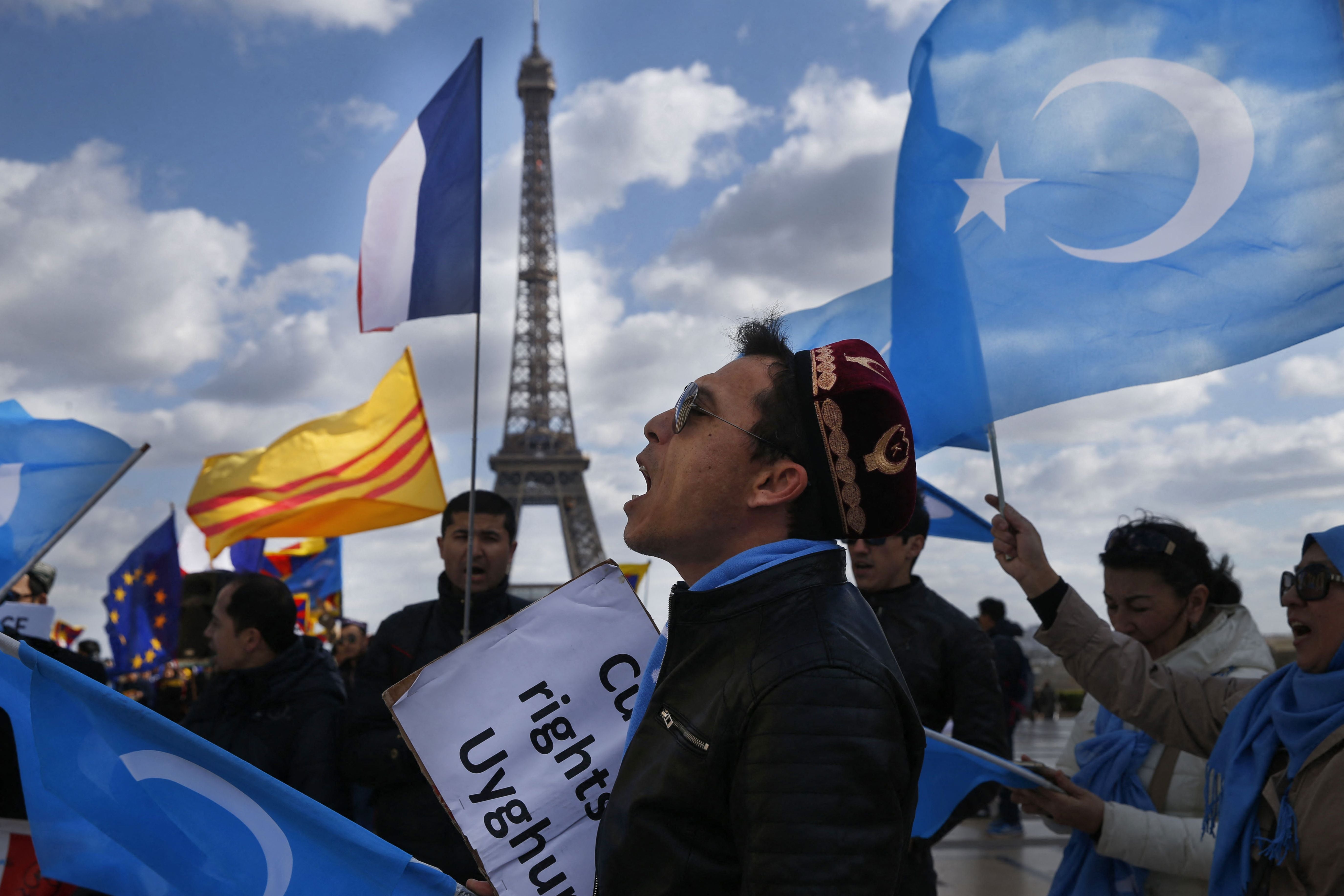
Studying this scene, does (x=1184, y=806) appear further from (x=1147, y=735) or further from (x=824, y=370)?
(x=824, y=370)

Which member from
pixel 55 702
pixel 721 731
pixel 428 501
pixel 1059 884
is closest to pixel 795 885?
pixel 721 731

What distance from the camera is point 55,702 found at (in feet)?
7.30

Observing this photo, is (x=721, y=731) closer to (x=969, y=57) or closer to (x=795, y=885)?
(x=795, y=885)

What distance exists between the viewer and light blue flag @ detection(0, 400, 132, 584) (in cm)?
298

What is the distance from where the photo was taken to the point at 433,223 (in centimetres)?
433

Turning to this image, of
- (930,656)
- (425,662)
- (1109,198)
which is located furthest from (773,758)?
(425,662)

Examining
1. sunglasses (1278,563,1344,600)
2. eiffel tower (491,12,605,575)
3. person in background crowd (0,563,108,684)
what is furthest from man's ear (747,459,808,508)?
eiffel tower (491,12,605,575)

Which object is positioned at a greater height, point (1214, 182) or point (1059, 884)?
point (1214, 182)

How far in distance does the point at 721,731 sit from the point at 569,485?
4100cm

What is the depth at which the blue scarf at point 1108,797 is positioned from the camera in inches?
106

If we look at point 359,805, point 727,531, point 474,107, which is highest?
point 474,107

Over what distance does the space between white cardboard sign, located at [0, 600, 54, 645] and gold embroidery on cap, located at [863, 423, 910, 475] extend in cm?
392

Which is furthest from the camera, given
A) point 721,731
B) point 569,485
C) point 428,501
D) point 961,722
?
point 569,485

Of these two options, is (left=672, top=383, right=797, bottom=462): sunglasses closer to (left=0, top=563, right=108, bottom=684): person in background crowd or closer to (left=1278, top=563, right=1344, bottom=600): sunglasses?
(left=1278, top=563, right=1344, bottom=600): sunglasses
